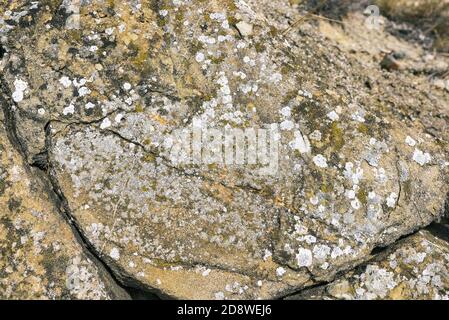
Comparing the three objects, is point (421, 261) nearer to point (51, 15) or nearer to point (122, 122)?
point (122, 122)

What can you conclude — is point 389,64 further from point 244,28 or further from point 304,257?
point 304,257

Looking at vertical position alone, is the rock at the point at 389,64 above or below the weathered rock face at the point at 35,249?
above

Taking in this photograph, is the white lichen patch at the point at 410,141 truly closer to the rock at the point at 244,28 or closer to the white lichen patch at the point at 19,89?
the rock at the point at 244,28

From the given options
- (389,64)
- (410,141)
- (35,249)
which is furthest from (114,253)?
(389,64)

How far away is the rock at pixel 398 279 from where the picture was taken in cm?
404

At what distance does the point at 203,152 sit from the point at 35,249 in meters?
1.54

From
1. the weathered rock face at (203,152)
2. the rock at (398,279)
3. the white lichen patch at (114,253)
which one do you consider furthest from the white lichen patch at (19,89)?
the rock at (398,279)

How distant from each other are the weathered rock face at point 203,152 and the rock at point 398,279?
15 centimetres

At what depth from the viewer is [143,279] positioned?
3930 millimetres

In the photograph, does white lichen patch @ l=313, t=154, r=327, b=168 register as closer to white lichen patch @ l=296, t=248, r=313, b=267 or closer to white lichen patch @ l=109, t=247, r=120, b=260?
white lichen patch @ l=296, t=248, r=313, b=267

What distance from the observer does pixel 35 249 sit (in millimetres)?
3900

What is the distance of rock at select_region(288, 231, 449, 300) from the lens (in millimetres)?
4043

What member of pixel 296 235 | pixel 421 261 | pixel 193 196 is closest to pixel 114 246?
pixel 193 196

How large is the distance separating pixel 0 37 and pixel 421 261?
4.04 meters
